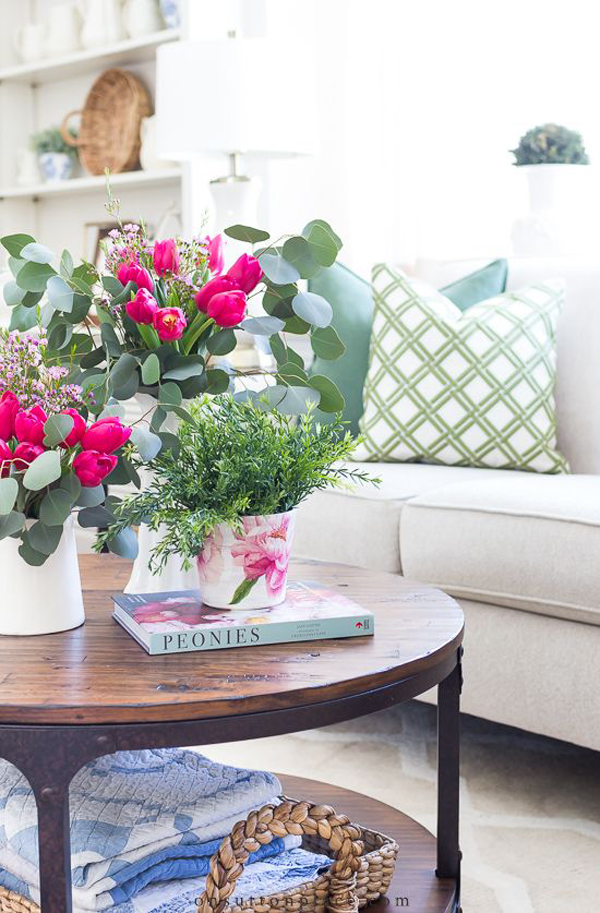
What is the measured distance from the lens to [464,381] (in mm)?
2424

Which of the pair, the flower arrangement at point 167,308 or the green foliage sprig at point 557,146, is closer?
the flower arrangement at point 167,308

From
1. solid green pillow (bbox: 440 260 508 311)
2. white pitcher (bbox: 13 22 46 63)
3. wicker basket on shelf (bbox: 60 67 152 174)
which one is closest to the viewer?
solid green pillow (bbox: 440 260 508 311)

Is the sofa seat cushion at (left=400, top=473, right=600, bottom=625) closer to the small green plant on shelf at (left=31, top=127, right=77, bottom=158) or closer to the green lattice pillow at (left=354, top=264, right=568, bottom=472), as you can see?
the green lattice pillow at (left=354, top=264, right=568, bottom=472)

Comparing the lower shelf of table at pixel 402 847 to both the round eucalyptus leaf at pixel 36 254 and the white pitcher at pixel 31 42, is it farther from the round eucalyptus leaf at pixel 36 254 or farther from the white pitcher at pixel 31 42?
the white pitcher at pixel 31 42

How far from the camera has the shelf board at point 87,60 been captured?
3744mm

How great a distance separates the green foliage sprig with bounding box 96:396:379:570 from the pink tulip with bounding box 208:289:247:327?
0.32 ft

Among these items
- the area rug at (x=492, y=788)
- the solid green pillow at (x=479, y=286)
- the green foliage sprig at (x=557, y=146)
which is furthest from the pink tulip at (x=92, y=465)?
the green foliage sprig at (x=557, y=146)

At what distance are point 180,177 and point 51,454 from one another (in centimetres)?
286

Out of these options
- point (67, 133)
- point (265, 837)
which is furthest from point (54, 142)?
point (265, 837)

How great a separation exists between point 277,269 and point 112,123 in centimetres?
296

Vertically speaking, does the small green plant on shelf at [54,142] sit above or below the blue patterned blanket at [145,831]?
above

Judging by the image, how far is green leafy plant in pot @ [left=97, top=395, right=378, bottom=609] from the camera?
1188 mm

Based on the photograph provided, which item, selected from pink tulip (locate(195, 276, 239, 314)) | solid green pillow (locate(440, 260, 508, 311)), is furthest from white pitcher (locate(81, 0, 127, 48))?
pink tulip (locate(195, 276, 239, 314))

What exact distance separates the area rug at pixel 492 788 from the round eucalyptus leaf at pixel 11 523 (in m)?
0.89
